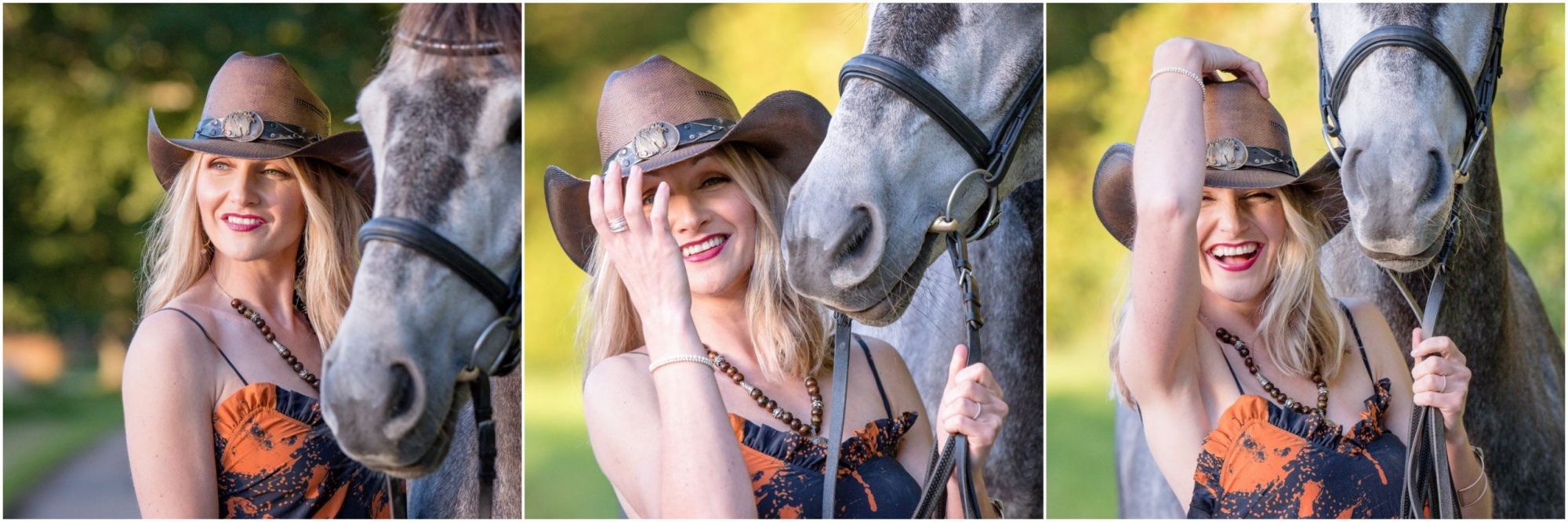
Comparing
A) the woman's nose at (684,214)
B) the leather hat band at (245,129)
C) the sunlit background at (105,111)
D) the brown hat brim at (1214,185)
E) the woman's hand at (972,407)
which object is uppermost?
the sunlit background at (105,111)

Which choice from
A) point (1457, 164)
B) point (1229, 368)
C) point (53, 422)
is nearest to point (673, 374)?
point (1229, 368)

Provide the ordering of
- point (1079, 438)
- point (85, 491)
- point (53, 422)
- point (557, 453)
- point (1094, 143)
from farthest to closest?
point (53, 422)
point (85, 491)
point (1079, 438)
point (557, 453)
point (1094, 143)

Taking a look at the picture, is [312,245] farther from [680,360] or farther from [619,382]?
[680,360]

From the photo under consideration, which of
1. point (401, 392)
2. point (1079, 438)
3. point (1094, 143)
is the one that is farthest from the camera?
point (1079, 438)

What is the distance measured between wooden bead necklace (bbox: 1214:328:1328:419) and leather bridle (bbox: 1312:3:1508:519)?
5.6 inches

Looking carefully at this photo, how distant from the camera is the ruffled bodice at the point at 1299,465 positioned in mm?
1959

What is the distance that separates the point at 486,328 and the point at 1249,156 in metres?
1.32

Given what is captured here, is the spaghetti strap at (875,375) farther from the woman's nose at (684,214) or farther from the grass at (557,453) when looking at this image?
the grass at (557,453)

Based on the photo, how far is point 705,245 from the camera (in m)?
1.98

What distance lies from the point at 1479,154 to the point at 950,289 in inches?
39.8

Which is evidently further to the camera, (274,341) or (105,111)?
(105,111)

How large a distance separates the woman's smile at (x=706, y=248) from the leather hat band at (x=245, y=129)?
0.69 metres

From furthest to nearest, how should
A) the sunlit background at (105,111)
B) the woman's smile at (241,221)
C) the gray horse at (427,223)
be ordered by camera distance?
the sunlit background at (105,111) < the woman's smile at (241,221) < the gray horse at (427,223)

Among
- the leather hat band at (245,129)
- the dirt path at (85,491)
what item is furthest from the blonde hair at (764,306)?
the dirt path at (85,491)
